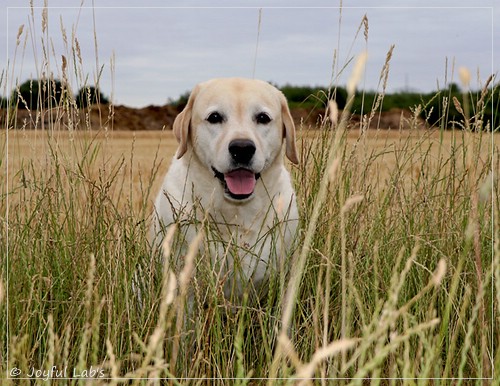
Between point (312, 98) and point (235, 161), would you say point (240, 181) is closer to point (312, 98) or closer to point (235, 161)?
point (235, 161)

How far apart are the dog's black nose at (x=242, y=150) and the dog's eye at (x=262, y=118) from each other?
0.23 metres

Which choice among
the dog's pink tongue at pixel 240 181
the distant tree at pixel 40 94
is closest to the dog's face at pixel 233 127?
the dog's pink tongue at pixel 240 181

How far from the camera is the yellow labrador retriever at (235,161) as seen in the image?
3.27 metres

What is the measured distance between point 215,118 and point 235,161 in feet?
0.99

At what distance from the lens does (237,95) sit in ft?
11.1

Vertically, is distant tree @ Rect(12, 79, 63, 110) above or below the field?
above

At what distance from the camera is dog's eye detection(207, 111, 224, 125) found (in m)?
3.42

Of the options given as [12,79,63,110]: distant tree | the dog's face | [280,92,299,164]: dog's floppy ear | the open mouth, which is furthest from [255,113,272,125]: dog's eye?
[12,79,63,110]: distant tree

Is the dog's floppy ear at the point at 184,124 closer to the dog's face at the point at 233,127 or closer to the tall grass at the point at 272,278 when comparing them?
the dog's face at the point at 233,127

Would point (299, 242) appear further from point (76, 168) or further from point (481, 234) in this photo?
point (76, 168)

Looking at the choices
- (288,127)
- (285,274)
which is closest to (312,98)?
(288,127)

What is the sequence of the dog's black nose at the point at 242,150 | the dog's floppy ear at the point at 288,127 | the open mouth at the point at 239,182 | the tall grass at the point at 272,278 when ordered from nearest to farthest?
the tall grass at the point at 272,278 < the dog's black nose at the point at 242,150 < the open mouth at the point at 239,182 < the dog's floppy ear at the point at 288,127

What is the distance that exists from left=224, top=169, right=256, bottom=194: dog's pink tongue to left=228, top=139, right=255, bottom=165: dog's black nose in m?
0.11

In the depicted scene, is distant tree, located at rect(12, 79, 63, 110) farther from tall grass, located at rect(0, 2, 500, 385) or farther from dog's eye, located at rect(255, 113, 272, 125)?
dog's eye, located at rect(255, 113, 272, 125)
